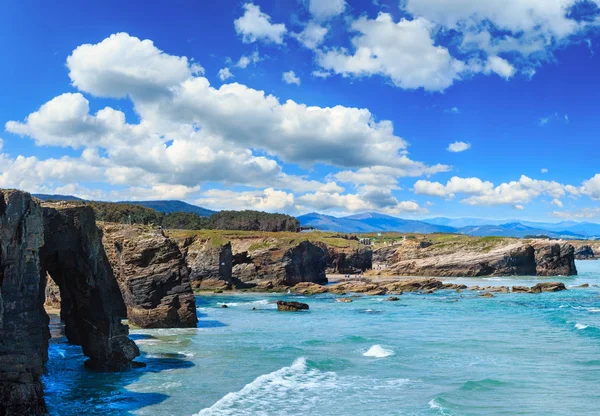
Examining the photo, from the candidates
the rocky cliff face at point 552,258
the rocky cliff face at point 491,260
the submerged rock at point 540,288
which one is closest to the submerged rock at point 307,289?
the submerged rock at point 540,288

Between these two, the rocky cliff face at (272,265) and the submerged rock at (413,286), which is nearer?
the submerged rock at (413,286)

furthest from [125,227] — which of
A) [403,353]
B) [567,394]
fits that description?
[567,394]

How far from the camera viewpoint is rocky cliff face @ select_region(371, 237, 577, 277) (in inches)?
5118

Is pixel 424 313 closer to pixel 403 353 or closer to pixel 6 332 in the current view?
pixel 403 353

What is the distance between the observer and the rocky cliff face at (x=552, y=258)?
130 m

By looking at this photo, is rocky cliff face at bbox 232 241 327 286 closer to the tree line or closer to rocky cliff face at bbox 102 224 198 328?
rocky cliff face at bbox 102 224 198 328

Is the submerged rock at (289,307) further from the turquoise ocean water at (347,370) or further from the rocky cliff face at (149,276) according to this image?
the rocky cliff face at (149,276)

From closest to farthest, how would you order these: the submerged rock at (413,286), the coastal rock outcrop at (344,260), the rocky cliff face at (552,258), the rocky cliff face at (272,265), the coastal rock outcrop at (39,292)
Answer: the coastal rock outcrop at (39,292), the submerged rock at (413,286), the rocky cliff face at (272,265), the rocky cliff face at (552,258), the coastal rock outcrop at (344,260)

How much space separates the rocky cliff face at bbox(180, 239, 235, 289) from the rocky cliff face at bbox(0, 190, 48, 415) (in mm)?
66075

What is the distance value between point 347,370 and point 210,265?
2346 inches

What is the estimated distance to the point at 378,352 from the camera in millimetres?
35688

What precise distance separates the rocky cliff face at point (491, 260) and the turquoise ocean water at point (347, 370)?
78914 millimetres

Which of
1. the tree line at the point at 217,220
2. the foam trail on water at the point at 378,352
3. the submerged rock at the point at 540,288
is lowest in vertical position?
the foam trail on water at the point at 378,352

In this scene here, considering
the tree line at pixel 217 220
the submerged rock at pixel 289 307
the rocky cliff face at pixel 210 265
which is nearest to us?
the submerged rock at pixel 289 307
